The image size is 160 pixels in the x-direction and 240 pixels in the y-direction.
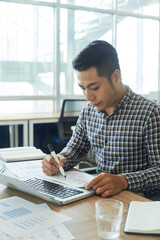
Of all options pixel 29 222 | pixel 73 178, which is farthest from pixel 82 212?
pixel 73 178

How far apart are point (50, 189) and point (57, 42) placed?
3935mm

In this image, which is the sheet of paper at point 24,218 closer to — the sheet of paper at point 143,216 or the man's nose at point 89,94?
the sheet of paper at point 143,216

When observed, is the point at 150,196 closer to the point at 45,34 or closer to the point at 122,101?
the point at 122,101

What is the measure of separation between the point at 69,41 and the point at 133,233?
4398 mm

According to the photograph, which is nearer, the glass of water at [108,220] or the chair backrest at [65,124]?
the glass of water at [108,220]

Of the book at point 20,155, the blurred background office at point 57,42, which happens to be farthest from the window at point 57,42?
the book at point 20,155

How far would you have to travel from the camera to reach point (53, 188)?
1.16 m

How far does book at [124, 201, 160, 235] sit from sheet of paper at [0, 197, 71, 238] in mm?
183

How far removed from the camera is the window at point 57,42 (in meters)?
4.56

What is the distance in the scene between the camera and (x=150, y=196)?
1.38 metres

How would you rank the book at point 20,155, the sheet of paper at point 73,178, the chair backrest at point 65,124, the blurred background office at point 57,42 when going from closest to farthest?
the sheet of paper at point 73,178, the book at point 20,155, the chair backrest at point 65,124, the blurred background office at point 57,42

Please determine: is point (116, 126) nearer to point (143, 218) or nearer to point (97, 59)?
point (97, 59)

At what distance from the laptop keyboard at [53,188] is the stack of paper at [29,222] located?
0.27 ft

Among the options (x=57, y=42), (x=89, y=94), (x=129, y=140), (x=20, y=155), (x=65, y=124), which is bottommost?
(x=65, y=124)
